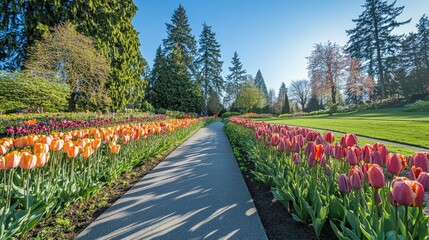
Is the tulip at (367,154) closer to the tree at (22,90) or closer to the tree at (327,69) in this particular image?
the tree at (22,90)

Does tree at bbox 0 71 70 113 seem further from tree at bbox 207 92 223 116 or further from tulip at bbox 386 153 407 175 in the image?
tree at bbox 207 92 223 116

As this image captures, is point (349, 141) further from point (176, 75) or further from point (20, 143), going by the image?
point (176, 75)

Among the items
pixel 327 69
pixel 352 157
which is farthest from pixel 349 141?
pixel 327 69

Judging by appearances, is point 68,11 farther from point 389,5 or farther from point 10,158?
point 389,5

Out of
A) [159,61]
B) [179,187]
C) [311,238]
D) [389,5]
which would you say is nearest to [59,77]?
[179,187]

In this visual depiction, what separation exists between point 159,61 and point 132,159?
37729 mm

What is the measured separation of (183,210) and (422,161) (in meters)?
2.41

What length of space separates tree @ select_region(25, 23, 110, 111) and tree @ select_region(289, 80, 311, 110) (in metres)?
56.5

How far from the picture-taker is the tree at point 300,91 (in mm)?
61969

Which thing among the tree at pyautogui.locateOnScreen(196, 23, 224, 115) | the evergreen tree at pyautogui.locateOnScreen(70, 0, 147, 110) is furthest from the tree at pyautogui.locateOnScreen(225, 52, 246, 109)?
the evergreen tree at pyautogui.locateOnScreen(70, 0, 147, 110)

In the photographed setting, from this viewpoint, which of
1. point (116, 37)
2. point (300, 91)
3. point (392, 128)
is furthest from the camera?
point (300, 91)

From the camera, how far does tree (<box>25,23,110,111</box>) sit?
547 inches

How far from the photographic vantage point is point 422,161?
5.30ft

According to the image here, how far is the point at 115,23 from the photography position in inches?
748
